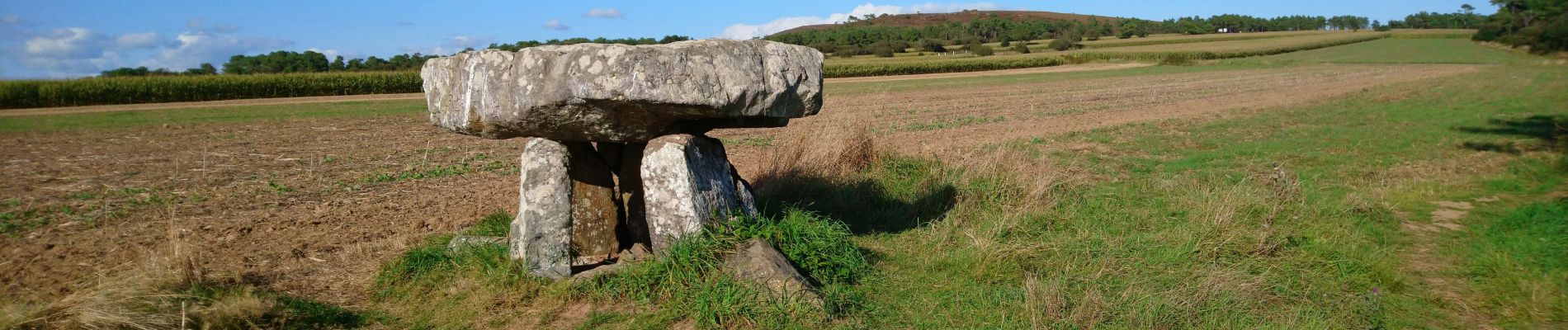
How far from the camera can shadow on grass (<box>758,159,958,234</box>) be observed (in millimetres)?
7922

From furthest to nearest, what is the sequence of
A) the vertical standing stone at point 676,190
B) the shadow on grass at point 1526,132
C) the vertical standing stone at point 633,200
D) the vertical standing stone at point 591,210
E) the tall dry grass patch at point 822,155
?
the shadow on grass at point 1526,132, the tall dry grass patch at point 822,155, the vertical standing stone at point 633,200, the vertical standing stone at point 591,210, the vertical standing stone at point 676,190

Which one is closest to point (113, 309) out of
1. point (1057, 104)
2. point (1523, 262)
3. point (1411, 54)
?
point (1523, 262)

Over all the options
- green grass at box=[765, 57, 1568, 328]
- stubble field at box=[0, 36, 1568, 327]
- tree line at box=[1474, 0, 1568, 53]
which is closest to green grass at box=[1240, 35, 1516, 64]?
tree line at box=[1474, 0, 1568, 53]

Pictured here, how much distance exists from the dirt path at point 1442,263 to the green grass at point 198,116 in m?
24.1

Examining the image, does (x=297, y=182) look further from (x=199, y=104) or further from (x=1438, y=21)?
(x=1438, y=21)

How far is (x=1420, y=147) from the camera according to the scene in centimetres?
1358

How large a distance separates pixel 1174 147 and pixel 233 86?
38168 mm

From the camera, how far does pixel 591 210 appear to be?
6508 millimetres

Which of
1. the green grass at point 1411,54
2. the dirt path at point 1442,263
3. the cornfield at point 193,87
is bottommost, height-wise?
the dirt path at point 1442,263

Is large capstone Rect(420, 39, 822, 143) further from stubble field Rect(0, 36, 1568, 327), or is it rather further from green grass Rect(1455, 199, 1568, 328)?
green grass Rect(1455, 199, 1568, 328)

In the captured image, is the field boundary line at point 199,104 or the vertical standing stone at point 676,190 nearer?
the vertical standing stone at point 676,190

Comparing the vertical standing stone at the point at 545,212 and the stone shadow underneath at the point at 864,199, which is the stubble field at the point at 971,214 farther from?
the vertical standing stone at the point at 545,212

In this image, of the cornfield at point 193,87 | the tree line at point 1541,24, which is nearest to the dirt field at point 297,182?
the tree line at point 1541,24

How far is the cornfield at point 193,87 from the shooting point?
33406 mm
